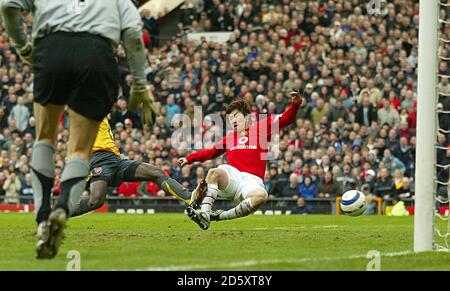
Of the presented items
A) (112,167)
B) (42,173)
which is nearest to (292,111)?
(112,167)

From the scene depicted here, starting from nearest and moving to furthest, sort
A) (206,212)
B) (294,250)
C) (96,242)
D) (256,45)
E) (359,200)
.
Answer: (294,250) → (96,242) → (206,212) → (359,200) → (256,45)

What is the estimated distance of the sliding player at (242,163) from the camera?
44.8ft

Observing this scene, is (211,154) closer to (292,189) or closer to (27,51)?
(27,51)

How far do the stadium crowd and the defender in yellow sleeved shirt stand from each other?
1030cm

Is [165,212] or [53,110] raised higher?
[53,110]

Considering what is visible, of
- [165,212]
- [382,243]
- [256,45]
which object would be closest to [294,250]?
[382,243]

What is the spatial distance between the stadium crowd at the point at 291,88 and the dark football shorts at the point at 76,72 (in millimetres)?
15952

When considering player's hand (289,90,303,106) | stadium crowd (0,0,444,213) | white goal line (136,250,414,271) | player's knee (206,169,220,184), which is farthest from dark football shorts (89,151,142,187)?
stadium crowd (0,0,444,213)

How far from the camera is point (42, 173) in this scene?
31.3 ft

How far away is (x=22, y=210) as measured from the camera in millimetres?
26375

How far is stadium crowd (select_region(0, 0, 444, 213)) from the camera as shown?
25562 millimetres

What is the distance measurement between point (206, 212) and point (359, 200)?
10.6ft

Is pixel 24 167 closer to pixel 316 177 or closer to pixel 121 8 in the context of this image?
pixel 316 177

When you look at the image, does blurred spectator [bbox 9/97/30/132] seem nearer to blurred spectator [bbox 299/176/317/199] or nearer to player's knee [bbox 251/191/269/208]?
blurred spectator [bbox 299/176/317/199]
